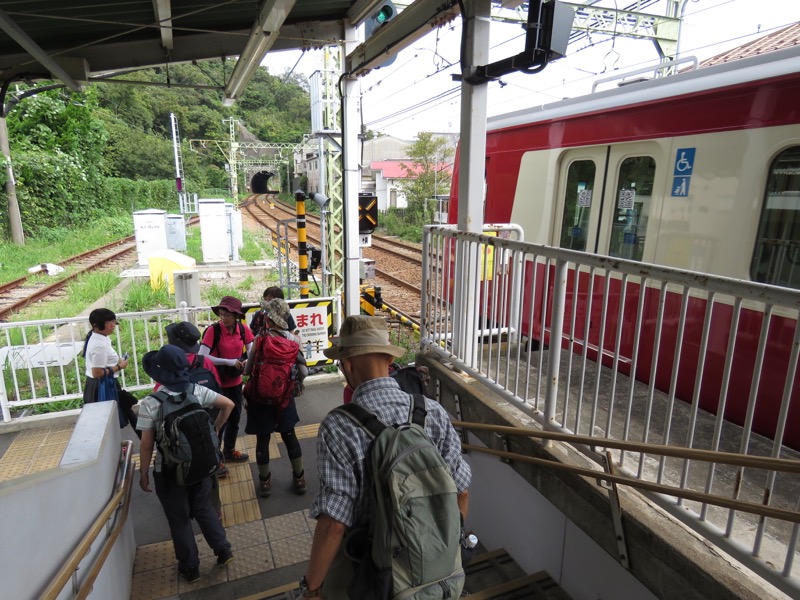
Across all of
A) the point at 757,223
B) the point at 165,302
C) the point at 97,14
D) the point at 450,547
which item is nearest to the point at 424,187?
the point at 165,302

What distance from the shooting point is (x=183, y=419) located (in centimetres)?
320

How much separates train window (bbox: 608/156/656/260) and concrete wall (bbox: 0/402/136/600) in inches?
159

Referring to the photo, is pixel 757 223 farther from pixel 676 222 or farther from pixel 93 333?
pixel 93 333

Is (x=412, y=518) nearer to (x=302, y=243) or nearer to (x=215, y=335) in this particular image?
(x=215, y=335)

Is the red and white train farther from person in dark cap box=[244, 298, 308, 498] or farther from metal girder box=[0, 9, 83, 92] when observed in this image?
metal girder box=[0, 9, 83, 92]

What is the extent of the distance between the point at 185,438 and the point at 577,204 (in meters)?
3.87

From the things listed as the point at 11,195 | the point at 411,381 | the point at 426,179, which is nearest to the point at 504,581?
the point at 411,381

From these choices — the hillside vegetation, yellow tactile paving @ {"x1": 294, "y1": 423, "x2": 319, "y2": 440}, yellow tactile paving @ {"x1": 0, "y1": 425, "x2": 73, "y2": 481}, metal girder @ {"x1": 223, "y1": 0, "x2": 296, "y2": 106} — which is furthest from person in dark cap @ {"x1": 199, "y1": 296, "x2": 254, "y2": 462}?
the hillside vegetation

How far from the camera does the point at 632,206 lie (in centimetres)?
422

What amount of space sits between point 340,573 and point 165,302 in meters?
10.4

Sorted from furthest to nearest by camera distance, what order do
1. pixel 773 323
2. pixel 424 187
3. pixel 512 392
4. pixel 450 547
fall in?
1. pixel 424 187
2. pixel 512 392
3. pixel 773 323
4. pixel 450 547

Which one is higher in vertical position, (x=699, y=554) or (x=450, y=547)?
(x=450, y=547)

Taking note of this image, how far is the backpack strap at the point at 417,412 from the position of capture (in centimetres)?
200

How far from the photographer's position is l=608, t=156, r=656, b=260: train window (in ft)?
13.4
